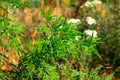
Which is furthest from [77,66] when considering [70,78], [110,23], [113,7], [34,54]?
[34,54]

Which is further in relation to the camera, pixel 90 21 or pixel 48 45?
pixel 90 21

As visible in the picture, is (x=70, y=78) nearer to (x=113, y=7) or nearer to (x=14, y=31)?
(x=14, y=31)

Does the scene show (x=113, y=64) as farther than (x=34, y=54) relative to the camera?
Yes

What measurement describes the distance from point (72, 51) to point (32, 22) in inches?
145

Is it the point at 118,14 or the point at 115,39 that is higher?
the point at 118,14

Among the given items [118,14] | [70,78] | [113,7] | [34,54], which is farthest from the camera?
[113,7]

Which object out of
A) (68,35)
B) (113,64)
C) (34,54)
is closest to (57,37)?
(68,35)

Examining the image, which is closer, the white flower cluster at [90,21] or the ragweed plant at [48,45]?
the ragweed plant at [48,45]

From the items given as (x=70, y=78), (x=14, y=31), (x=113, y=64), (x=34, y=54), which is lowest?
(x=113, y=64)

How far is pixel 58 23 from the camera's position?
223 cm

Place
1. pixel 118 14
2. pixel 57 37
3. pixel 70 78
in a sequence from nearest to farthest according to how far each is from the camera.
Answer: pixel 57 37
pixel 70 78
pixel 118 14

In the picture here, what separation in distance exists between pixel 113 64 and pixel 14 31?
2.59 m

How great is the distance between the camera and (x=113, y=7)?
5488mm

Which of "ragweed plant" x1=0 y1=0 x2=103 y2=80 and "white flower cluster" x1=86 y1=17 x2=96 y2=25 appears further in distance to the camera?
"white flower cluster" x1=86 y1=17 x2=96 y2=25
